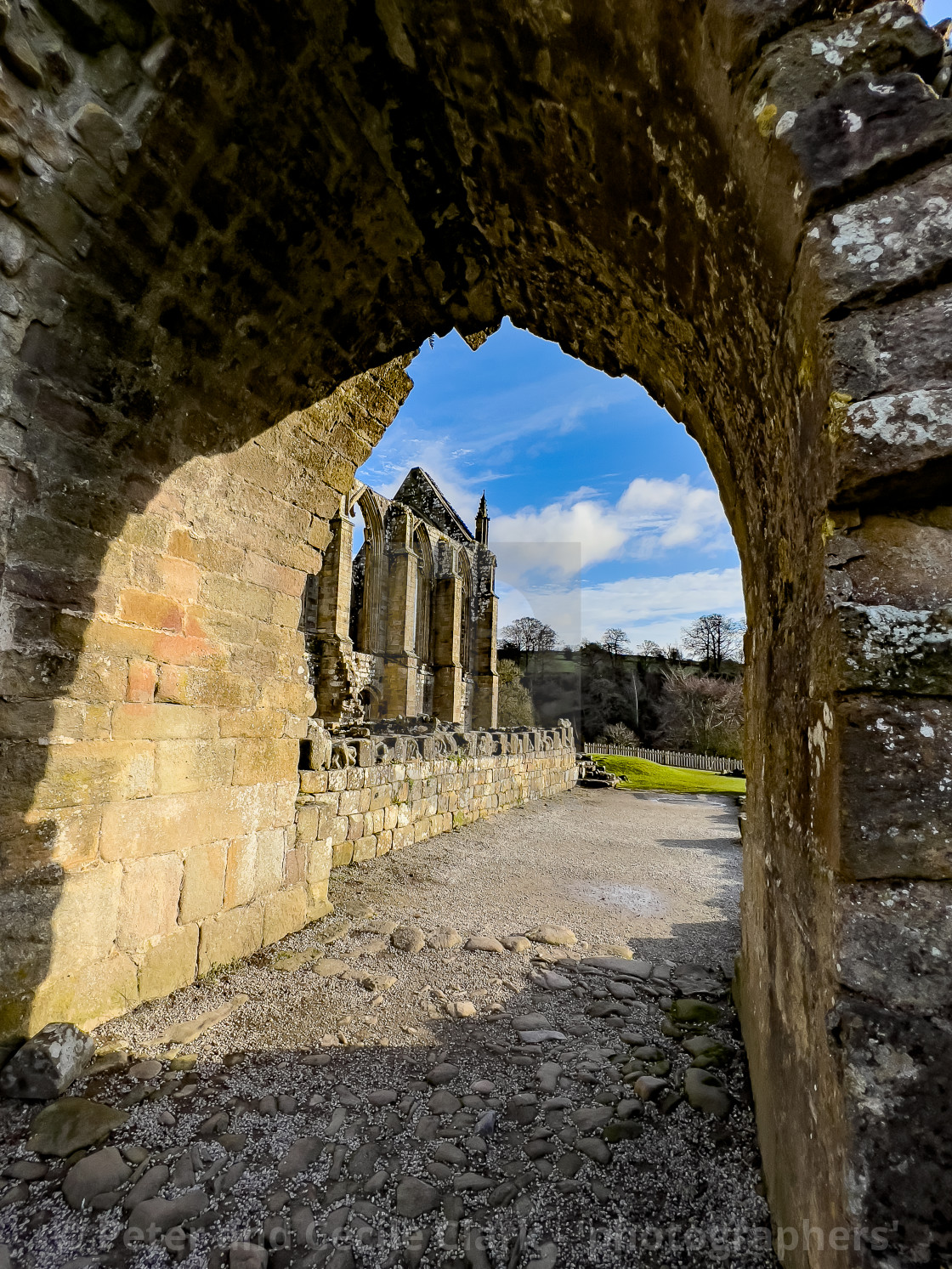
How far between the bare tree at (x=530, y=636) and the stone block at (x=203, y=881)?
42519mm

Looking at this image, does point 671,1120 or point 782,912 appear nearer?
point 782,912

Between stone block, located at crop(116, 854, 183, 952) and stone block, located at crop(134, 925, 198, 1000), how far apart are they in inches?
2.5

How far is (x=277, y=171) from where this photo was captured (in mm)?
3043

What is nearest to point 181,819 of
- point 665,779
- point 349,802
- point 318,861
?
point 318,861

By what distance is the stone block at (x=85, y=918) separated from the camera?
2.94m

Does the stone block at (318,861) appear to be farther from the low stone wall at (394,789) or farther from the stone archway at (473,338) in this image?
the stone archway at (473,338)

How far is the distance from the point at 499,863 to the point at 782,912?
236 inches

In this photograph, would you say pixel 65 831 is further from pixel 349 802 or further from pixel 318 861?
pixel 349 802

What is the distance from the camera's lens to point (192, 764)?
12.3ft

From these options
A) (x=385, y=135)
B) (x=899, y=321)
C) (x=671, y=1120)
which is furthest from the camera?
(x=385, y=135)

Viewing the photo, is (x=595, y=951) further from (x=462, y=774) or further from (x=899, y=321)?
(x=462, y=774)

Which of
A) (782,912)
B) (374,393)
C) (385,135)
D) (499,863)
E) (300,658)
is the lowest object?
(499,863)

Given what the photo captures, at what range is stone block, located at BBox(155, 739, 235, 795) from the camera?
139 inches

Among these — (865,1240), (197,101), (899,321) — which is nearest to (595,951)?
(865,1240)
